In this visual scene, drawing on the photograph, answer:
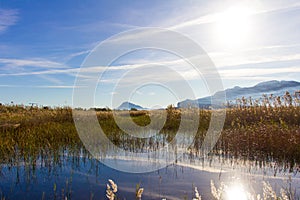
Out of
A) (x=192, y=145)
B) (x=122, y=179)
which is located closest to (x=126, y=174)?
(x=122, y=179)

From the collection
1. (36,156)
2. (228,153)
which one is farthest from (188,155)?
(36,156)

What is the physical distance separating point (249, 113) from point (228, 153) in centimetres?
685

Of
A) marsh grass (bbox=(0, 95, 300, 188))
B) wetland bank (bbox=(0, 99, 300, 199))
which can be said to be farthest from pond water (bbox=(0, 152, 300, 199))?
marsh grass (bbox=(0, 95, 300, 188))

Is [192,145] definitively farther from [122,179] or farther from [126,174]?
[122,179]

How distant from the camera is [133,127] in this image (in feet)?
52.0

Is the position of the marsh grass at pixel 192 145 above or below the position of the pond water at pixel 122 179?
above

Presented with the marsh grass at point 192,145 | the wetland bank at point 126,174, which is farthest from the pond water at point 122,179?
the marsh grass at point 192,145

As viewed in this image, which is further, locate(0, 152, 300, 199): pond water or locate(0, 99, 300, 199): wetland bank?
locate(0, 99, 300, 199): wetland bank

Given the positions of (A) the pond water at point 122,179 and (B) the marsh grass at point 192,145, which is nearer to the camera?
(A) the pond water at point 122,179

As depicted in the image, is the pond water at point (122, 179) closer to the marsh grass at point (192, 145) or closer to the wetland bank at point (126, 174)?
the wetland bank at point (126, 174)

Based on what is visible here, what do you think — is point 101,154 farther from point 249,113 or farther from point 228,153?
point 249,113

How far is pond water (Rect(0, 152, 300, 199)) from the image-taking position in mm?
5680

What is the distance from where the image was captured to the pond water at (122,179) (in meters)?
5.68

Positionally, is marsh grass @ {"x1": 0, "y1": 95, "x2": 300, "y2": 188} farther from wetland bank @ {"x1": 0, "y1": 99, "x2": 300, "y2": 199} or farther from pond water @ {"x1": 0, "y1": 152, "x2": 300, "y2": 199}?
pond water @ {"x1": 0, "y1": 152, "x2": 300, "y2": 199}
